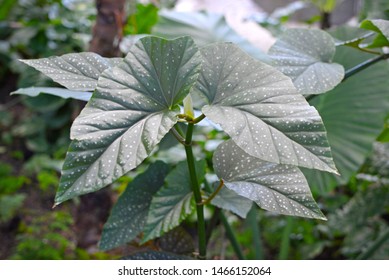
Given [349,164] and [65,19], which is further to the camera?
[65,19]

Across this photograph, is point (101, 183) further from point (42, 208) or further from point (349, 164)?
point (42, 208)

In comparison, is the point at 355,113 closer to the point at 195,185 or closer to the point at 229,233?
the point at 229,233

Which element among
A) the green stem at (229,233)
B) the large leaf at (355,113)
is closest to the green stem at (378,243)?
the large leaf at (355,113)

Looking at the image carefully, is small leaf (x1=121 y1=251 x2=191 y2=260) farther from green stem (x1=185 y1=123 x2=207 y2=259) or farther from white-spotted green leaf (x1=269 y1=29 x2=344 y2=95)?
white-spotted green leaf (x1=269 y1=29 x2=344 y2=95)

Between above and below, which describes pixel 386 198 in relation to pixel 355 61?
below

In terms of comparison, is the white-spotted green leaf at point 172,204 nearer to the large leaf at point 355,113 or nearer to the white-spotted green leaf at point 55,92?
the white-spotted green leaf at point 55,92

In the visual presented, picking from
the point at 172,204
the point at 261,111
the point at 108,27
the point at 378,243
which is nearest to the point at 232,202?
the point at 172,204

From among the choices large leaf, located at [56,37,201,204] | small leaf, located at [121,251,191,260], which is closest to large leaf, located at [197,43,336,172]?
large leaf, located at [56,37,201,204]
